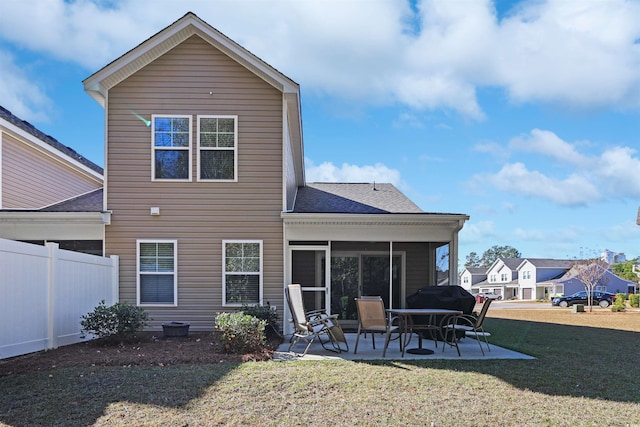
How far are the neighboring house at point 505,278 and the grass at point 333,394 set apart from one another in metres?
59.4

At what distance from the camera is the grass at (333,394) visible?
177 inches

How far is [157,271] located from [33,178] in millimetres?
5480

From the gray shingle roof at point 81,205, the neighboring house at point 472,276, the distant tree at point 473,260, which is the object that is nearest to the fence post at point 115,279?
the gray shingle roof at point 81,205

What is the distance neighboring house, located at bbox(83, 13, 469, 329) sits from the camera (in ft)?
34.3

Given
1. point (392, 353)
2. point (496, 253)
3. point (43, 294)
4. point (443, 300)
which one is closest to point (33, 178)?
point (43, 294)

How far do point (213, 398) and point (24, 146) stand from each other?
1097 cm

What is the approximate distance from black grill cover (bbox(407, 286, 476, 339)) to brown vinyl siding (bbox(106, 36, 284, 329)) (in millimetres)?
2958

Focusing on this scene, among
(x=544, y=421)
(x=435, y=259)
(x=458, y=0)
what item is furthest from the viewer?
(x=435, y=259)

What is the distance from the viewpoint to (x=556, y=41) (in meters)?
12.8

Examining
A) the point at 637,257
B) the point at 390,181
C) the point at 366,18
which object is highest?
the point at 366,18

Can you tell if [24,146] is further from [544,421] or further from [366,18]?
[544,421]

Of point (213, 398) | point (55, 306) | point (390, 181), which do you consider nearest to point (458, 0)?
point (390, 181)

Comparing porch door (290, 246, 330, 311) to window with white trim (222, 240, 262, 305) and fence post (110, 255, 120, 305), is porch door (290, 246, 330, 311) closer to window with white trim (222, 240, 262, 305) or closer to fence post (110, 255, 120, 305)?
window with white trim (222, 240, 262, 305)

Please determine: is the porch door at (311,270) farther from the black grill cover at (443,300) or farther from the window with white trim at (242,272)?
the black grill cover at (443,300)
